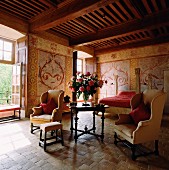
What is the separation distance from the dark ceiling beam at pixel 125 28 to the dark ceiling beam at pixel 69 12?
1.94 meters

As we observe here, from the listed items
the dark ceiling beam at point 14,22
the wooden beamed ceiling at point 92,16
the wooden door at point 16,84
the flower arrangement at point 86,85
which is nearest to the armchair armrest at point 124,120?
the flower arrangement at point 86,85

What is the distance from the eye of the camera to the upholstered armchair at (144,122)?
7.86 feet

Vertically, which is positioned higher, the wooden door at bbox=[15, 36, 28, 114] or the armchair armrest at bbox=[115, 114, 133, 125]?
the wooden door at bbox=[15, 36, 28, 114]

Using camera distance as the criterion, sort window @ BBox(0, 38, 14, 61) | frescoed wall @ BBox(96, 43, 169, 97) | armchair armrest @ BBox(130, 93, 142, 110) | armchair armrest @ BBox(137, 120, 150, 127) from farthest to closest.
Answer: frescoed wall @ BBox(96, 43, 169, 97) < window @ BBox(0, 38, 14, 61) < armchair armrest @ BBox(130, 93, 142, 110) < armchair armrest @ BBox(137, 120, 150, 127)

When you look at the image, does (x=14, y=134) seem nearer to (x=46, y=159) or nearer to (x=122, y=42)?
(x=46, y=159)

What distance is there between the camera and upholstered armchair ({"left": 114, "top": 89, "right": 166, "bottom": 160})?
2.40 m

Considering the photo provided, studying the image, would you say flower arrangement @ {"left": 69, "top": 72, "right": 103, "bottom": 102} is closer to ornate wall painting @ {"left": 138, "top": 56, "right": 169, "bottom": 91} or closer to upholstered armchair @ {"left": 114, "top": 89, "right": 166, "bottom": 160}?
upholstered armchair @ {"left": 114, "top": 89, "right": 166, "bottom": 160}

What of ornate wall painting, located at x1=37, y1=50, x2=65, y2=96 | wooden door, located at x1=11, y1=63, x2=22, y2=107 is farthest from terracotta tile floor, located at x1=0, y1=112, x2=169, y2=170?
ornate wall painting, located at x1=37, y1=50, x2=65, y2=96

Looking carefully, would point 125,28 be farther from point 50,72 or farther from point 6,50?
point 6,50

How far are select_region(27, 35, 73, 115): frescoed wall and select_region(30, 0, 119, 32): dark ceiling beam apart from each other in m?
0.81

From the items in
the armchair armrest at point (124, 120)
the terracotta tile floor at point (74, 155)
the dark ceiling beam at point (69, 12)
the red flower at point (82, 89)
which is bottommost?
the terracotta tile floor at point (74, 155)

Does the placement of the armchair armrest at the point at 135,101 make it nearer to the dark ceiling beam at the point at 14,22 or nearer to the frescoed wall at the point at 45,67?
the frescoed wall at the point at 45,67

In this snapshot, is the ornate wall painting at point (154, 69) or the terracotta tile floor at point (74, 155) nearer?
the terracotta tile floor at point (74, 155)

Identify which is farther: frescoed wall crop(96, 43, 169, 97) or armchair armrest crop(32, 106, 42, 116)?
frescoed wall crop(96, 43, 169, 97)
